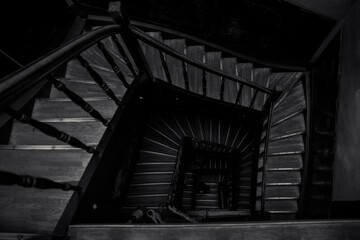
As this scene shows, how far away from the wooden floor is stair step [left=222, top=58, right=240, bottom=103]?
267cm

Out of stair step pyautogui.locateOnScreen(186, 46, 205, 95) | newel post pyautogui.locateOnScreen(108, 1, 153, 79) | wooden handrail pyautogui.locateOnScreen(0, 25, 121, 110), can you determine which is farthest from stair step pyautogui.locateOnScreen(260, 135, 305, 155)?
wooden handrail pyautogui.locateOnScreen(0, 25, 121, 110)

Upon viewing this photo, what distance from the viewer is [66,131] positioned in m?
2.58

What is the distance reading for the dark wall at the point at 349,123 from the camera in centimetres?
274

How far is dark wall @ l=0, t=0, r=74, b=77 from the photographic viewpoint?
3.09 meters

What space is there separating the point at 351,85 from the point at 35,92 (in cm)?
352

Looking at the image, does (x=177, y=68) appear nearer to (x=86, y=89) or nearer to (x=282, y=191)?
(x=86, y=89)

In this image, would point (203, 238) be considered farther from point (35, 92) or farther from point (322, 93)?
point (322, 93)

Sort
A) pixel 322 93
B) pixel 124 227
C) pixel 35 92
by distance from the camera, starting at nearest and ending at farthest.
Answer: pixel 124 227, pixel 35 92, pixel 322 93

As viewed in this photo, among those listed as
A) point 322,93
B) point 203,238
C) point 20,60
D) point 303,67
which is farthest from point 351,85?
point 20,60

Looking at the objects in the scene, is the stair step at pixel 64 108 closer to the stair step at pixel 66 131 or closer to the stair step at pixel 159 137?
the stair step at pixel 66 131

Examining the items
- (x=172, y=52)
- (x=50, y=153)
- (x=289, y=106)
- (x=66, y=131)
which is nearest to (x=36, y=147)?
(x=50, y=153)

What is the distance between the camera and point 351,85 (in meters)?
3.01

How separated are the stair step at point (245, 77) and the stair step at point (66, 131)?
2.31m

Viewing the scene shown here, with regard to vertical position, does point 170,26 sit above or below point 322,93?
above
